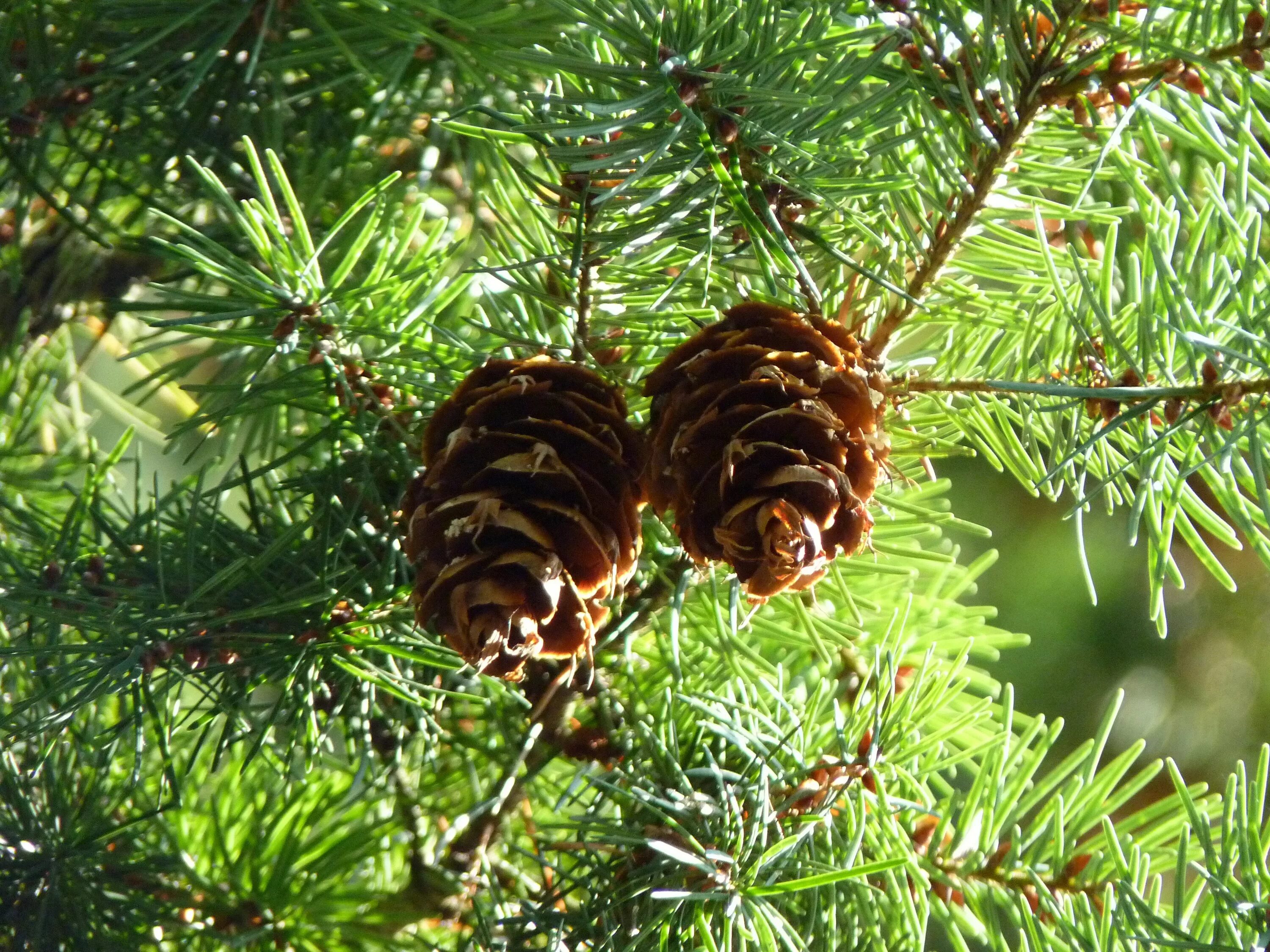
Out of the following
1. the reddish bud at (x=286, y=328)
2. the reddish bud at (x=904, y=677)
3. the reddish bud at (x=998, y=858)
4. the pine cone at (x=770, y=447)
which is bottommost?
the reddish bud at (x=998, y=858)

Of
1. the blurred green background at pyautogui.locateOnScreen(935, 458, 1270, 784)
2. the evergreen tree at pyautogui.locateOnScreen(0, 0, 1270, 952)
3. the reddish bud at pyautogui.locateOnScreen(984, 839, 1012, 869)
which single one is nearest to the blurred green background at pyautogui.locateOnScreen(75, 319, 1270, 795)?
the blurred green background at pyautogui.locateOnScreen(935, 458, 1270, 784)

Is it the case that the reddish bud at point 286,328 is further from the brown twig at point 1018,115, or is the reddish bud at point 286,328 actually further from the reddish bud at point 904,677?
the reddish bud at point 904,677

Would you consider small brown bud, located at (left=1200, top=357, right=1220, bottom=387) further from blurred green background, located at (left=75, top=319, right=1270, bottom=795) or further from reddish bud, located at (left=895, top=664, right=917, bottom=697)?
blurred green background, located at (left=75, top=319, right=1270, bottom=795)

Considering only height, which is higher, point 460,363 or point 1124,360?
point 460,363

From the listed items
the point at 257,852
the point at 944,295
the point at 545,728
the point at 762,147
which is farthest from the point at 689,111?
the point at 257,852

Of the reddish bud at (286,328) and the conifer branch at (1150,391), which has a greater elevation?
the reddish bud at (286,328)

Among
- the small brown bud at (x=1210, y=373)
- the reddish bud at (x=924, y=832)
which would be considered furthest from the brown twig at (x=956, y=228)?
the reddish bud at (x=924, y=832)

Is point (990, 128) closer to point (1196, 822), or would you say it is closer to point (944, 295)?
point (944, 295)

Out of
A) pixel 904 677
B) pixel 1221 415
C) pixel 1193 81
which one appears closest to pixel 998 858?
pixel 904 677
